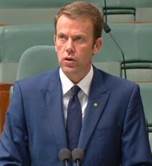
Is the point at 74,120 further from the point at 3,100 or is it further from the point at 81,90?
the point at 3,100

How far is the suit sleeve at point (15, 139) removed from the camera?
3.03 ft

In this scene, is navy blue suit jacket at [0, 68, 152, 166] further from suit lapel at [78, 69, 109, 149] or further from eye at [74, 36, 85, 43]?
eye at [74, 36, 85, 43]

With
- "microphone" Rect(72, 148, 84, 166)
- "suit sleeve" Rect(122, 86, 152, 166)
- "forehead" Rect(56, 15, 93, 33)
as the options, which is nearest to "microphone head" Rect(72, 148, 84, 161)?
"microphone" Rect(72, 148, 84, 166)

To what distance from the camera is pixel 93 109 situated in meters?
0.96

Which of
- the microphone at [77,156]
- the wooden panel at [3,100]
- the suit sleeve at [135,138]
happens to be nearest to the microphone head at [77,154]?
the microphone at [77,156]

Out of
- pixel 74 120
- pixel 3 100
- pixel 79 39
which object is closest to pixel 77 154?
pixel 74 120

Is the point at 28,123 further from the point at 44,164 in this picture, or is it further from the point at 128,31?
the point at 128,31

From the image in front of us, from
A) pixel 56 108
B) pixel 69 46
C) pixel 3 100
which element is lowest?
pixel 3 100

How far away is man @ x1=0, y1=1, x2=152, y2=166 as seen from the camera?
3.02ft

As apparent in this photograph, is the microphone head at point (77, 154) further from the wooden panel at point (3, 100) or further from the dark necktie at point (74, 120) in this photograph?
the wooden panel at point (3, 100)

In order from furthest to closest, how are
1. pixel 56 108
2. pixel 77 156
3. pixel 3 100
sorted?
pixel 3 100, pixel 56 108, pixel 77 156

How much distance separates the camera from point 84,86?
3.22 ft

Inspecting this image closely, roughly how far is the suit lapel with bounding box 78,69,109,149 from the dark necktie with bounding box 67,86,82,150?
1 cm

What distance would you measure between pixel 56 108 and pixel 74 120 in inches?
1.6
